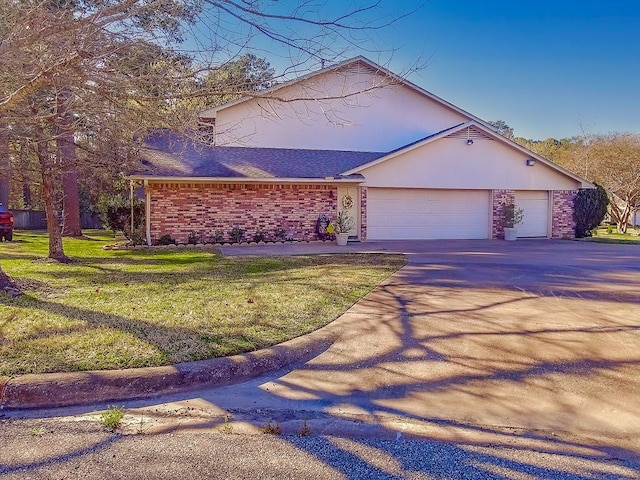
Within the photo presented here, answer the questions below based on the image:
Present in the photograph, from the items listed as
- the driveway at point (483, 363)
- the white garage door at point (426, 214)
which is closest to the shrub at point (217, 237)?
the white garage door at point (426, 214)

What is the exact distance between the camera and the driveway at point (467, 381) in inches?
131

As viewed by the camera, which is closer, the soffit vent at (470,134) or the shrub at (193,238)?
the shrub at (193,238)

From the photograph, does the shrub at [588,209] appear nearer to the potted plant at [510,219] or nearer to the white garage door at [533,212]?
the white garage door at [533,212]

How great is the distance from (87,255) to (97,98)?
7.94m

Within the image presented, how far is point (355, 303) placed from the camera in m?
6.67

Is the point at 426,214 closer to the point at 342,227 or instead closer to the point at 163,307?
the point at 342,227

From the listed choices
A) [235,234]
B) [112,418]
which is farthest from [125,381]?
[235,234]

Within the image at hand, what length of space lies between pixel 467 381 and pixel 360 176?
1264cm

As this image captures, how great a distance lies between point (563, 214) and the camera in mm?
19312

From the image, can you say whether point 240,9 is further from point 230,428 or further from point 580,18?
point 580,18

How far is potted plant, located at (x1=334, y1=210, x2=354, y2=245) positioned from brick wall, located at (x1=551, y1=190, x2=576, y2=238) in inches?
357

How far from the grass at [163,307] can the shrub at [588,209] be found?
41.9ft

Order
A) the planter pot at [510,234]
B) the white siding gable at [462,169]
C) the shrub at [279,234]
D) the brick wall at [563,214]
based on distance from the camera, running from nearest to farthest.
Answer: the shrub at [279,234]
the white siding gable at [462,169]
the planter pot at [510,234]
the brick wall at [563,214]

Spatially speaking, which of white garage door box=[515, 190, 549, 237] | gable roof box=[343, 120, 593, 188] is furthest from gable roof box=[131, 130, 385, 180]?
white garage door box=[515, 190, 549, 237]
